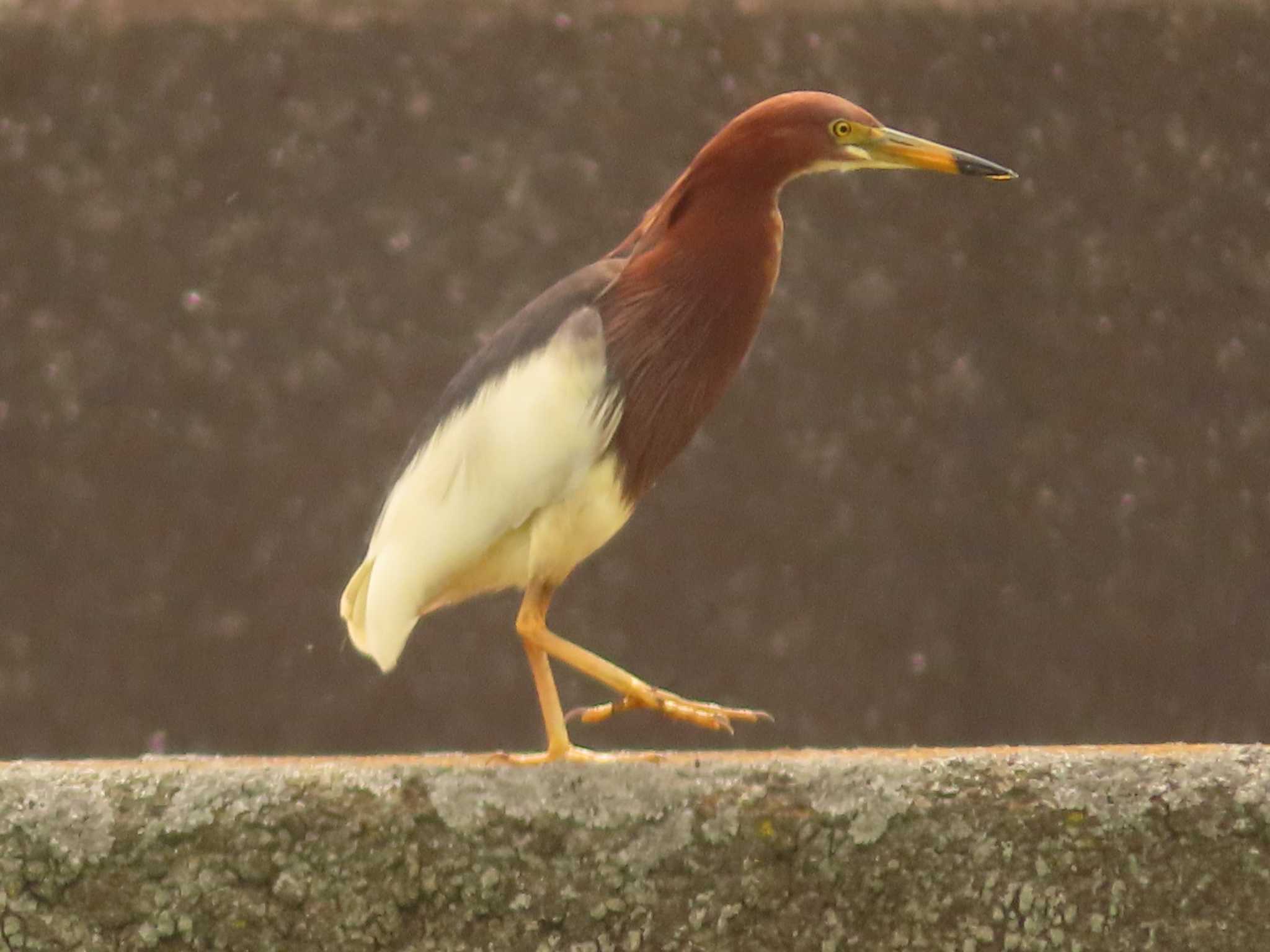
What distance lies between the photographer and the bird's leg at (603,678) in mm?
938

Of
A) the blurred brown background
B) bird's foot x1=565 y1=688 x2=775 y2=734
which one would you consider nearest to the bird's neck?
bird's foot x1=565 y1=688 x2=775 y2=734

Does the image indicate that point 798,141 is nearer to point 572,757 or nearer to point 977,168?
point 977,168

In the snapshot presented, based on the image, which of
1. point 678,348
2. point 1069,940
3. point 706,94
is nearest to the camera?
point 1069,940

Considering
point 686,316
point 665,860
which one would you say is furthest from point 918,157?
point 665,860

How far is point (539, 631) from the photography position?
95 centimetres

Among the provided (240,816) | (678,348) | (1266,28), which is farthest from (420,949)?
(1266,28)

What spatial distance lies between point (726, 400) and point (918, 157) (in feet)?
3.58

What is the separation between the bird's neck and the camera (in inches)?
37.1

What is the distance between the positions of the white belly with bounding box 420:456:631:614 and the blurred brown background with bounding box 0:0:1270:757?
3.55ft

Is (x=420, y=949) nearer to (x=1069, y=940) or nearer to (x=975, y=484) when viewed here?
(x=1069, y=940)

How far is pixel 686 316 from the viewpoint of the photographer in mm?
941

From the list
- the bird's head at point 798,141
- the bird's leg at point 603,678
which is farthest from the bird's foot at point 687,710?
the bird's head at point 798,141

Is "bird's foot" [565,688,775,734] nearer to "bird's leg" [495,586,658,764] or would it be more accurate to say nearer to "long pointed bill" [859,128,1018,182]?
"bird's leg" [495,586,658,764]

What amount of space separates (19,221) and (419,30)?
1.61 feet
